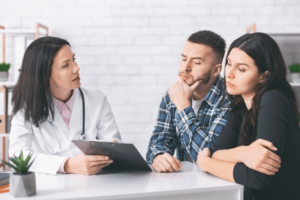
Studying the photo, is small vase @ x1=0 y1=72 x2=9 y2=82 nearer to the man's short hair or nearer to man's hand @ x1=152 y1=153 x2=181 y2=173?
the man's short hair

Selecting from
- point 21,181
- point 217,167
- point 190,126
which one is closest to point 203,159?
point 217,167

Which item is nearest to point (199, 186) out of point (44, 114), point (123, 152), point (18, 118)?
point (123, 152)

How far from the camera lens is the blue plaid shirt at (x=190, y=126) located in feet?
A: 4.83

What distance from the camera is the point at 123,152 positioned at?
1125mm

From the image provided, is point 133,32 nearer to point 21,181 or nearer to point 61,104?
point 61,104

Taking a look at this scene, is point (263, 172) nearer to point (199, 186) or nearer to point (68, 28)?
point (199, 186)

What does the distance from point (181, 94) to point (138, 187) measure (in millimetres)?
694

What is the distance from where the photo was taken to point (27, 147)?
141cm

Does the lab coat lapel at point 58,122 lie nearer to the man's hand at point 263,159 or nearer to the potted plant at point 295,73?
the man's hand at point 263,159

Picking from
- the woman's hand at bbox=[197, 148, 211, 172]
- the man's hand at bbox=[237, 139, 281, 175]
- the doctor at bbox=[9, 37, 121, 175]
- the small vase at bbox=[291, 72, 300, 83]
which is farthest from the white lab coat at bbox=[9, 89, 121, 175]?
the small vase at bbox=[291, 72, 300, 83]

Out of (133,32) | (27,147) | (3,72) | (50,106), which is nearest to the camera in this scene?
(27,147)

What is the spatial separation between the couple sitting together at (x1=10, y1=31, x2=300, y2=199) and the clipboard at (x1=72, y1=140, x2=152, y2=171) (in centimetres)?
4

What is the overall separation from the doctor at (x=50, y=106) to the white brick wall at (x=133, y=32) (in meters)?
1.34

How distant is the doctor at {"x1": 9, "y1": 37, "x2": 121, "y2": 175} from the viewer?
57.7 inches
